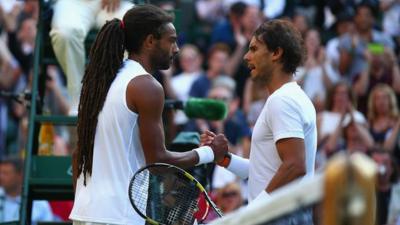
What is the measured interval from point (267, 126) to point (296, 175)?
1.01 ft

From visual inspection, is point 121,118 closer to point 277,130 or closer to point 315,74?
point 277,130

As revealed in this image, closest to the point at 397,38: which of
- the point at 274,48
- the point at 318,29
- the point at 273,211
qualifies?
the point at 318,29

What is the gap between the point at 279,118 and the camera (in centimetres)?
492

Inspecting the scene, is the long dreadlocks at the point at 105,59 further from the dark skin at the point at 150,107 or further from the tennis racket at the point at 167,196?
the tennis racket at the point at 167,196

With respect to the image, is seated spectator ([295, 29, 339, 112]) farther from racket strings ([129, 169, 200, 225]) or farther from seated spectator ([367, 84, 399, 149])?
racket strings ([129, 169, 200, 225])

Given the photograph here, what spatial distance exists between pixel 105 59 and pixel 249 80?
23.3 ft

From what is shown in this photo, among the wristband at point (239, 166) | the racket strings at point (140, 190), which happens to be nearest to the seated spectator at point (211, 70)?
the wristband at point (239, 166)

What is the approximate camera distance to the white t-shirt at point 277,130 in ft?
16.1

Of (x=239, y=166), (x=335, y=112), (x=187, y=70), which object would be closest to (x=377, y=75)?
(x=335, y=112)

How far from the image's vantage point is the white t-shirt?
492 cm

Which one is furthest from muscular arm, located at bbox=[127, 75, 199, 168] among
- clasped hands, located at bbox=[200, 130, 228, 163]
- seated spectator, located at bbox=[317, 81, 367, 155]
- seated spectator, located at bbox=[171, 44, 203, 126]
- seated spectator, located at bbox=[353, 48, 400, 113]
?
seated spectator, located at bbox=[353, 48, 400, 113]

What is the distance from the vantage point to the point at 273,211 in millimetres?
3328

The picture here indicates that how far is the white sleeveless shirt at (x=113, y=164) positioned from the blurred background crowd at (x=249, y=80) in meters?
4.92

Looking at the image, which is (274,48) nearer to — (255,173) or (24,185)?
(255,173)
